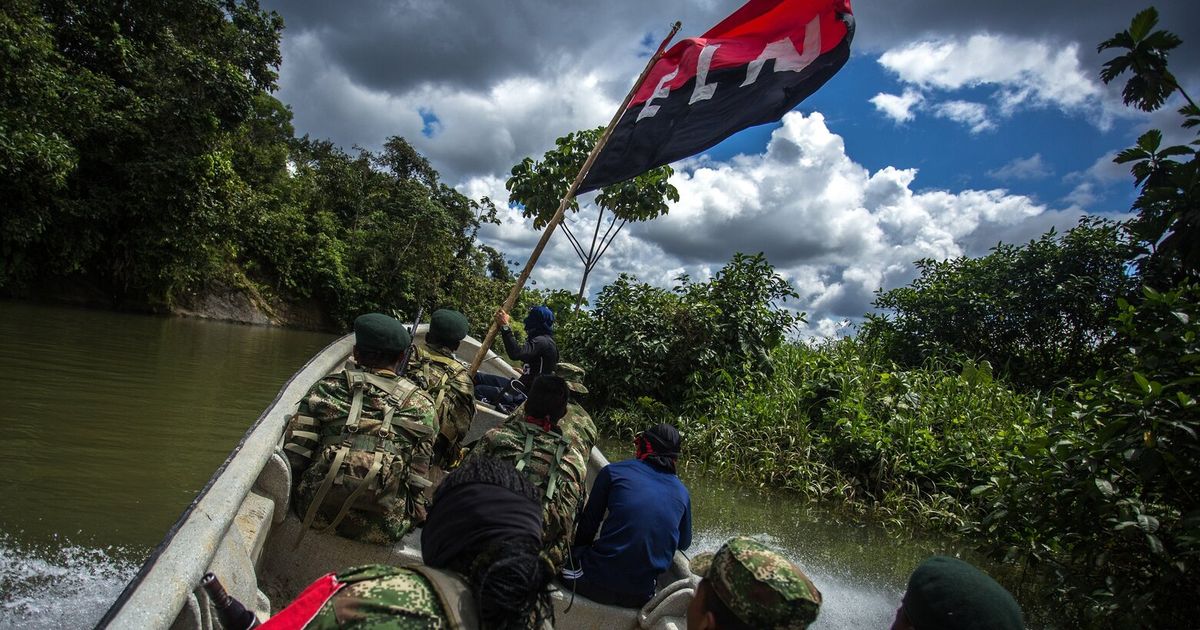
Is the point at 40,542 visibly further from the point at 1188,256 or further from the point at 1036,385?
the point at 1036,385

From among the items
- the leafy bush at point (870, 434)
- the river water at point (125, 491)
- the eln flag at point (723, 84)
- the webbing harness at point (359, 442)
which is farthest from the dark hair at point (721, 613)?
the leafy bush at point (870, 434)

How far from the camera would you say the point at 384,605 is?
1215 mm

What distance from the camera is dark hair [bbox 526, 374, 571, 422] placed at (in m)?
3.06

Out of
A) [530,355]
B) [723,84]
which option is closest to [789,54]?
[723,84]

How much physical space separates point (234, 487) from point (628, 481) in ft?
4.91

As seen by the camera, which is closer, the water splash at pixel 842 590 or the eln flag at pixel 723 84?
the eln flag at pixel 723 84

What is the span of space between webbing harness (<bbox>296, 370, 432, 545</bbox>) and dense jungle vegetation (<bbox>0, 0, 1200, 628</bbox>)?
330 cm

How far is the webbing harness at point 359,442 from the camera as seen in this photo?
2.57m

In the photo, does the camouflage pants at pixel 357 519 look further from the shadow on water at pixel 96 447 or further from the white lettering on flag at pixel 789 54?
the white lettering on flag at pixel 789 54

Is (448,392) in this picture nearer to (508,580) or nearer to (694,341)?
(508,580)

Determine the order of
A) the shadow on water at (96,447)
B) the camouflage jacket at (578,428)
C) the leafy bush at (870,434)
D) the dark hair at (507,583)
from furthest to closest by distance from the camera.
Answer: the leafy bush at (870,434) → the camouflage jacket at (578,428) → the shadow on water at (96,447) → the dark hair at (507,583)

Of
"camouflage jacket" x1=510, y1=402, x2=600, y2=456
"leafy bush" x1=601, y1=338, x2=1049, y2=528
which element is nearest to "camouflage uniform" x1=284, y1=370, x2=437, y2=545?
"camouflage jacket" x1=510, y1=402, x2=600, y2=456

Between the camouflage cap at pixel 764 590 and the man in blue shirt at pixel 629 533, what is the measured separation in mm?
1261

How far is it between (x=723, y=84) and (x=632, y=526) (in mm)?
3185
